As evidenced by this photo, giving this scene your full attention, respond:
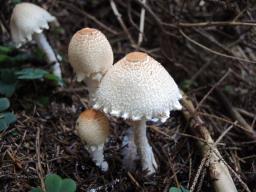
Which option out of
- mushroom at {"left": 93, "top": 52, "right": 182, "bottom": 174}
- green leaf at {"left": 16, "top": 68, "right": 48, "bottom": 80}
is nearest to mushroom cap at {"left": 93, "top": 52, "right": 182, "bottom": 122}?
mushroom at {"left": 93, "top": 52, "right": 182, "bottom": 174}

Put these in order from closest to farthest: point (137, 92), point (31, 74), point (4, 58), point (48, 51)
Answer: point (137, 92), point (31, 74), point (4, 58), point (48, 51)

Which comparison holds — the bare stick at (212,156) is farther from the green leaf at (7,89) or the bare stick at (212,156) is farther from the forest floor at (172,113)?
the green leaf at (7,89)

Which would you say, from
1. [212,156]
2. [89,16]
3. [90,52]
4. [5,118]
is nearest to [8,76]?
[5,118]

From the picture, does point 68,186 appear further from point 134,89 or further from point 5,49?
point 5,49

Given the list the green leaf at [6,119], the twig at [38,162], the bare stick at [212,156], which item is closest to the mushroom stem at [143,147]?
the bare stick at [212,156]

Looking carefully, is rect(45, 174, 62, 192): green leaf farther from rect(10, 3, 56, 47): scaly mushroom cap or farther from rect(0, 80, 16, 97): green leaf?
rect(10, 3, 56, 47): scaly mushroom cap
